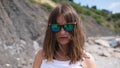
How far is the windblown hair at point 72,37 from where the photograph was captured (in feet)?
9.39

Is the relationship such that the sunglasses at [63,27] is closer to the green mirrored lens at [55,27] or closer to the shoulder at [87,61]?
the green mirrored lens at [55,27]

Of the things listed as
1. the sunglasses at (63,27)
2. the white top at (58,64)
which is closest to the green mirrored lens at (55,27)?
the sunglasses at (63,27)

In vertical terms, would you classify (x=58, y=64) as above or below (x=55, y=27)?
below

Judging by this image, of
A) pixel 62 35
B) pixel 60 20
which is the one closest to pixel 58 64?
pixel 62 35

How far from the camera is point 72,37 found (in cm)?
287

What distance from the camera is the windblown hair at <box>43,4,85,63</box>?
286 centimetres

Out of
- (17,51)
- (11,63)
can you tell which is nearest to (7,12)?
(17,51)

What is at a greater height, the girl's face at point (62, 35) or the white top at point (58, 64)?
the girl's face at point (62, 35)

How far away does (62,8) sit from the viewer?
9.48 feet

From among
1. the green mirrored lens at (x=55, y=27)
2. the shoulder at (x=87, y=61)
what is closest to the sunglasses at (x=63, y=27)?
the green mirrored lens at (x=55, y=27)

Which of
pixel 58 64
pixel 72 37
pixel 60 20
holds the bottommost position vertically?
pixel 58 64

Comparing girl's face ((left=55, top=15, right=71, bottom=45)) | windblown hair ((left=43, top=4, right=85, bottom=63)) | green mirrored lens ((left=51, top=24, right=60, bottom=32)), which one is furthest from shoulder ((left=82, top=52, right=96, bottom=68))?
green mirrored lens ((left=51, top=24, right=60, bottom=32))

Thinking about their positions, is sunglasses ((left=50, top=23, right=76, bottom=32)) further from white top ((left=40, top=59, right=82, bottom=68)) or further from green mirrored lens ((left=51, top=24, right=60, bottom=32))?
white top ((left=40, top=59, right=82, bottom=68))

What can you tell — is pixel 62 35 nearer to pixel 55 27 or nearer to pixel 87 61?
pixel 55 27
